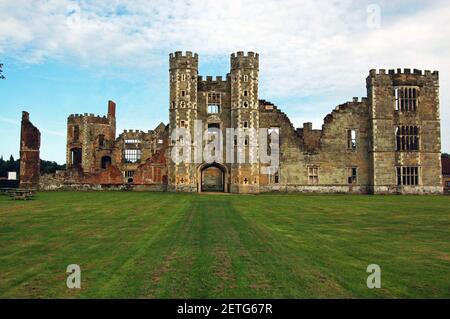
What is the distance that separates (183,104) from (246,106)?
643 cm

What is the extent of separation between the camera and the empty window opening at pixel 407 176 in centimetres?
4541

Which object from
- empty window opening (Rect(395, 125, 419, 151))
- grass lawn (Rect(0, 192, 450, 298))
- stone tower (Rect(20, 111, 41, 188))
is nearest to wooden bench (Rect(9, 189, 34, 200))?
grass lawn (Rect(0, 192, 450, 298))

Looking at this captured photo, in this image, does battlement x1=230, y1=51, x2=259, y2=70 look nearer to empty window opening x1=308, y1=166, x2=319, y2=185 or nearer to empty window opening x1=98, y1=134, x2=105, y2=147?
empty window opening x1=308, y1=166, x2=319, y2=185

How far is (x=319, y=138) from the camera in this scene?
158 feet

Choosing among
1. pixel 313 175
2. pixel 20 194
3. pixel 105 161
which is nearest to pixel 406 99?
pixel 313 175

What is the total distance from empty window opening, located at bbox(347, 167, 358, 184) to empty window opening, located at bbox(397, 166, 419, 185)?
418cm

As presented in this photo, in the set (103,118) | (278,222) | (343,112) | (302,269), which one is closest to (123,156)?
(103,118)

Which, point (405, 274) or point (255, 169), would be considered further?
point (255, 169)
